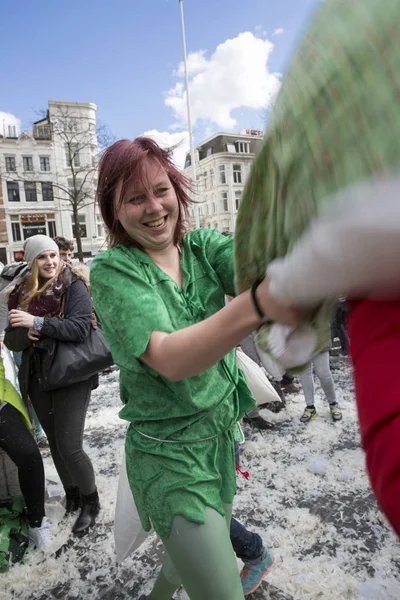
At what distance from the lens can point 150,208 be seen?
4.15ft

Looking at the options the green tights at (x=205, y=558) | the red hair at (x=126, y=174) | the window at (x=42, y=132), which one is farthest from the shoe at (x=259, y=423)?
the window at (x=42, y=132)

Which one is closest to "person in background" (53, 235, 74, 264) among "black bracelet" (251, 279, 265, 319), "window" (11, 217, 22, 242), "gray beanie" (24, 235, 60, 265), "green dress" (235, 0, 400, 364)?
"gray beanie" (24, 235, 60, 265)

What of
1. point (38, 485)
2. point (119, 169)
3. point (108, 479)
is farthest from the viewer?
point (108, 479)

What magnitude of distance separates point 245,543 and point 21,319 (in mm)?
1884

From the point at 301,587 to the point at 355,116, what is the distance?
7.82ft

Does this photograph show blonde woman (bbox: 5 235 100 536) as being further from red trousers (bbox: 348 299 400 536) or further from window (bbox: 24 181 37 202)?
window (bbox: 24 181 37 202)

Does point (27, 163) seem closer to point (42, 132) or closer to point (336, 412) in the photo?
point (42, 132)

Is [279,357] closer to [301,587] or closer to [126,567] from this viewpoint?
[301,587]

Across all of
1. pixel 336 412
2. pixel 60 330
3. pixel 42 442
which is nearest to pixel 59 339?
pixel 60 330

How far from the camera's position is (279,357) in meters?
0.81

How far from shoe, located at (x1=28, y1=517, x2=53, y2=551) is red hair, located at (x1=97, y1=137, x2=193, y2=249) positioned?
7.23ft

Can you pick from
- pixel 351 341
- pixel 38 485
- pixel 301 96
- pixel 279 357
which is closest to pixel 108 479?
pixel 38 485

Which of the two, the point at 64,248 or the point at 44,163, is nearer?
the point at 64,248

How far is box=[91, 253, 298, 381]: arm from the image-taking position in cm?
86
